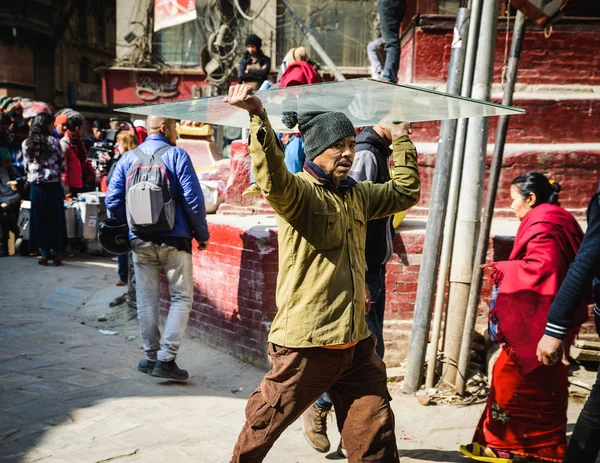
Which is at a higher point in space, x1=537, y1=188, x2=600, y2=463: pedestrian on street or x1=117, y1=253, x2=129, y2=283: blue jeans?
x1=537, y1=188, x2=600, y2=463: pedestrian on street

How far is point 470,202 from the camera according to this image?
198 inches

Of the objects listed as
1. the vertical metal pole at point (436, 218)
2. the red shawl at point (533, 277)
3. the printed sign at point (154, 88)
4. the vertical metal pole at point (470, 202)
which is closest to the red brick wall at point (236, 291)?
the vertical metal pole at point (436, 218)

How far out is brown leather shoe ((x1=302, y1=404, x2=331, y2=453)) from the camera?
12.9 feet

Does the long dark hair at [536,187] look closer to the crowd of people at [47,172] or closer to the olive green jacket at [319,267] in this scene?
the olive green jacket at [319,267]

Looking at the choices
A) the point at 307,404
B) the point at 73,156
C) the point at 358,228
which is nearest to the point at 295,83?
the point at 358,228

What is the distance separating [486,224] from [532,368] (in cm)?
129

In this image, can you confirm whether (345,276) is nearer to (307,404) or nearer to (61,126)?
(307,404)

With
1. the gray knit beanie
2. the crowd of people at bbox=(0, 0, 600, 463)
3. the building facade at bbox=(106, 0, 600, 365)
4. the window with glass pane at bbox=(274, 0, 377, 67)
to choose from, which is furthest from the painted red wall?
the gray knit beanie

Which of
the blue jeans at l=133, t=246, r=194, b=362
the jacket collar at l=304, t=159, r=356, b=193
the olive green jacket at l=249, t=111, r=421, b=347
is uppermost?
the jacket collar at l=304, t=159, r=356, b=193

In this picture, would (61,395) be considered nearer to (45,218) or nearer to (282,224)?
(282,224)

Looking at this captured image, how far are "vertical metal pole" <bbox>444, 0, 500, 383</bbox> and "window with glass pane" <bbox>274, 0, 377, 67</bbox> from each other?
62.6 ft

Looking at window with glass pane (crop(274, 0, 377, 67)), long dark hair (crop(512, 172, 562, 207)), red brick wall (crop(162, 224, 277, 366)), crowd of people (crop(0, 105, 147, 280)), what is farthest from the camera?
window with glass pane (crop(274, 0, 377, 67))

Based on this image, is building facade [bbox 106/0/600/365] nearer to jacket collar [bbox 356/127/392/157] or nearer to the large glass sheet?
jacket collar [bbox 356/127/392/157]

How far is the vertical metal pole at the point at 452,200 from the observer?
4.85 m
